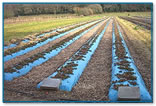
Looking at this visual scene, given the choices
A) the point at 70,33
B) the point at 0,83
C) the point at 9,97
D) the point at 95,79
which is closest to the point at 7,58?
the point at 0,83

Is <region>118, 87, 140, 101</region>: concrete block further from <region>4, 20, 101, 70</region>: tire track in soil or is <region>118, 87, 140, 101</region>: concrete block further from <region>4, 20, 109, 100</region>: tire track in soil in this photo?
<region>4, 20, 101, 70</region>: tire track in soil

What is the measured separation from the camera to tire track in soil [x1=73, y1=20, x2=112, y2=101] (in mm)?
5672

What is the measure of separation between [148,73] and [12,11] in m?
4.27

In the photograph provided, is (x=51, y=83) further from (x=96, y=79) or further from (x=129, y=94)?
(x=129, y=94)

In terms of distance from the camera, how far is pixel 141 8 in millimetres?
6352

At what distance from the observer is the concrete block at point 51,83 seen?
5.64 m

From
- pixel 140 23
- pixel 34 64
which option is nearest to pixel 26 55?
pixel 34 64

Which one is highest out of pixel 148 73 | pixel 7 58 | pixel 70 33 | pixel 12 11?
pixel 12 11

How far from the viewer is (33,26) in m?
6.93

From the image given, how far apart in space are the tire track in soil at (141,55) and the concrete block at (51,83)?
8.02 ft

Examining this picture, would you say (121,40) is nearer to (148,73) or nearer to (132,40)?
(132,40)

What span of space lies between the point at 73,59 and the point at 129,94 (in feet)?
8.32

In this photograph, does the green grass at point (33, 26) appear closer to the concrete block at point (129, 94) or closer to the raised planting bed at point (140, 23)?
the raised planting bed at point (140, 23)

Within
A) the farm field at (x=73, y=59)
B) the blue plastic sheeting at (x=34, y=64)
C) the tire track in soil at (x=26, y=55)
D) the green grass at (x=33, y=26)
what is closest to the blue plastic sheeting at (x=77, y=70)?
the farm field at (x=73, y=59)
